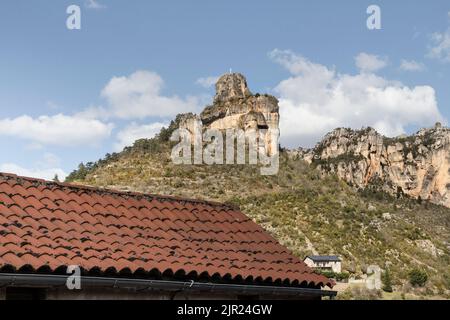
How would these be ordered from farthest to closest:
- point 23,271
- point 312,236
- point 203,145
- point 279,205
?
point 203,145 → point 279,205 → point 312,236 → point 23,271

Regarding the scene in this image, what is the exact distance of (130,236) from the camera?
8.66 meters

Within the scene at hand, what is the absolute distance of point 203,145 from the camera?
262 feet

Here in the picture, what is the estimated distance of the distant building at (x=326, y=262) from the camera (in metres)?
50.5

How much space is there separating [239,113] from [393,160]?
159ft

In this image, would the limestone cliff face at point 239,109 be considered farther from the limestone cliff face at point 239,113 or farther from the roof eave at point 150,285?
the roof eave at point 150,285

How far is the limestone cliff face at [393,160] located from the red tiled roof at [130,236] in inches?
3648

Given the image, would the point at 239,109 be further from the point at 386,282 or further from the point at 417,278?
the point at 386,282

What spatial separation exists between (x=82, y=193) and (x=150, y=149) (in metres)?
68.2

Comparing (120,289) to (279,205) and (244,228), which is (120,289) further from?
(279,205)

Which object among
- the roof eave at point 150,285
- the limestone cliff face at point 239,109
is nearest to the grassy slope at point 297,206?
the limestone cliff face at point 239,109

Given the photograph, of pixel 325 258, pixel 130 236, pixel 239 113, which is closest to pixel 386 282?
pixel 325 258

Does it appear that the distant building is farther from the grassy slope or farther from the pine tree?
the pine tree

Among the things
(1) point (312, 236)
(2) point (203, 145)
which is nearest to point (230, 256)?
(1) point (312, 236)

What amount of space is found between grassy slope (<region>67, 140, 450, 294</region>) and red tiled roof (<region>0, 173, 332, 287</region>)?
45.0m
